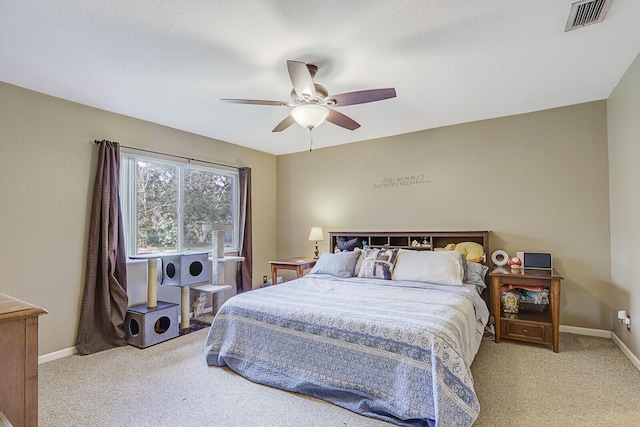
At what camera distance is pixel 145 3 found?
6.01ft

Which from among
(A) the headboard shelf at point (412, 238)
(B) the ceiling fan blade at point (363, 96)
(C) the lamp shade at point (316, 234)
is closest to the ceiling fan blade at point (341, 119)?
(B) the ceiling fan blade at point (363, 96)

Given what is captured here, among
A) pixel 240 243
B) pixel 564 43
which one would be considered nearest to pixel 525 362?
pixel 564 43

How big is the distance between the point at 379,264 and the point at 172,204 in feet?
8.75

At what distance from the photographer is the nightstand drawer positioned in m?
3.07

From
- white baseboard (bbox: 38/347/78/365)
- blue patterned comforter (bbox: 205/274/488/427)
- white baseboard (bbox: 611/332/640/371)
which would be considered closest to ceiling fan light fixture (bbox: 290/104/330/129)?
blue patterned comforter (bbox: 205/274/488/427)

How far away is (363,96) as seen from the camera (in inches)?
95.3

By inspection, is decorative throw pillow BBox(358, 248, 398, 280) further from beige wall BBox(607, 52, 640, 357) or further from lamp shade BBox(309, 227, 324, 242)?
beige wall BBox(607, 52, 640, 357)

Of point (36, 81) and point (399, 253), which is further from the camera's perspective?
point (399, 253)

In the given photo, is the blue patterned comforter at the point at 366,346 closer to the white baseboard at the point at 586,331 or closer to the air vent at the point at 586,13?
the white baseboard at the point at 586,331

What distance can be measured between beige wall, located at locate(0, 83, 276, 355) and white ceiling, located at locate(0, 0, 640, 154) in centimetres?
23

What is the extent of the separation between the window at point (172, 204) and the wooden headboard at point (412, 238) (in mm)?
1704

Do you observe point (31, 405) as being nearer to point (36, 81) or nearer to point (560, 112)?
point (36, 81)

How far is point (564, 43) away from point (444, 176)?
2042 millimetres

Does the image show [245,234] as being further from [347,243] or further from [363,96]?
[363,96]
